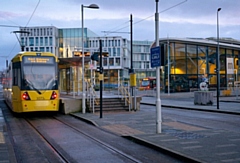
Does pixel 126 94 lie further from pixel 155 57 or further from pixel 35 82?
pixel 155 57

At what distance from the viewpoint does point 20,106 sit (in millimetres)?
19984

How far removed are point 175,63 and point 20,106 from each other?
43059 mm

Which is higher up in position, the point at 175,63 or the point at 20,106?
the point at 175,63

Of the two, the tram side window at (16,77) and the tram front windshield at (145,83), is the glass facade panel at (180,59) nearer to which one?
the tram front windshield at (145,83)

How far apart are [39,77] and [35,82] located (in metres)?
0.40

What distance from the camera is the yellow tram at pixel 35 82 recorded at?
65.5ft

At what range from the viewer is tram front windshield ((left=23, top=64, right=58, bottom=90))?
20.2 meters

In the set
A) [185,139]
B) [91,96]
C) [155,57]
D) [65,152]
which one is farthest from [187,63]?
[65,152]

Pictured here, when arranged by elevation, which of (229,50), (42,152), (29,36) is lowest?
(42,152)

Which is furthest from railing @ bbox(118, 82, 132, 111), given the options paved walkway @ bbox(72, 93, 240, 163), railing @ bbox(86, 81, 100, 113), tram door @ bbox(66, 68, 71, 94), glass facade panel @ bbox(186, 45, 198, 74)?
glass facade panel @ bbox(186, 45, 198, 74)

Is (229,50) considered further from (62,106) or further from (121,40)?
(62,106)

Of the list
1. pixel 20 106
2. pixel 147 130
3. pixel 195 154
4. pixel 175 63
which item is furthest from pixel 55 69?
pixel 175 63

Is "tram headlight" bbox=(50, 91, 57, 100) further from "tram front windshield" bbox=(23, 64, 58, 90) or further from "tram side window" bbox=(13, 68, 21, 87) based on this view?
"tram side window" bbox=(13, 68, 21, 87)

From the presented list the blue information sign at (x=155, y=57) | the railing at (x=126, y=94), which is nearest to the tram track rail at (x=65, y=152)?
the blue information sign at (x=155, y=57)
